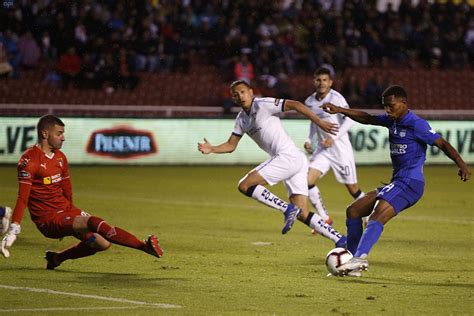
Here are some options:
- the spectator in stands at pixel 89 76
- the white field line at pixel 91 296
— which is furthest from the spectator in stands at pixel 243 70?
the white field line at pixel 91 296

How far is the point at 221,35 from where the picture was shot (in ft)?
101

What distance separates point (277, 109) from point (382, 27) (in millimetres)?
20874

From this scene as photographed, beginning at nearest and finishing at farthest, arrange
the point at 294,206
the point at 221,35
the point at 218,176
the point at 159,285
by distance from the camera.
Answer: the point at 159,285, the point at 294,206, the point at 218,176, the point at 221,35

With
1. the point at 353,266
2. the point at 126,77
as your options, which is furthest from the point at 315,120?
the point at 126,77

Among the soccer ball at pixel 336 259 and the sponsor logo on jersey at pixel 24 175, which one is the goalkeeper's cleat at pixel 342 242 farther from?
the sponsor logo on jersey at pixel 24 175

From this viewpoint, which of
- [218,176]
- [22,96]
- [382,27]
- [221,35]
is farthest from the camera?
[382,27]

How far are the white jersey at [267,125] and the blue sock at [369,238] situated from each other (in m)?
3.03

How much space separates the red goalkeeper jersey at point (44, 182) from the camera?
10219 mm

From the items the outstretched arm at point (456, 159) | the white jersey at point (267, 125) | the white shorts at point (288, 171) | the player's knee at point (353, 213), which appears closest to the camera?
the outstretched arm at point (456, 159)

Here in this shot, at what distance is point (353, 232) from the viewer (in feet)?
35.0

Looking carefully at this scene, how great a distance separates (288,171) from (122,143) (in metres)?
14.2

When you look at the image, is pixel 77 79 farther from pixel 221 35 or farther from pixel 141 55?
pixel 221 35

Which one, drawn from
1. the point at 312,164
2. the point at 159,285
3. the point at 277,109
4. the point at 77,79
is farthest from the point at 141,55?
the point at 159,285

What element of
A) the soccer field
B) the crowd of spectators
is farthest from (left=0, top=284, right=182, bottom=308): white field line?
the crowd of spectators
